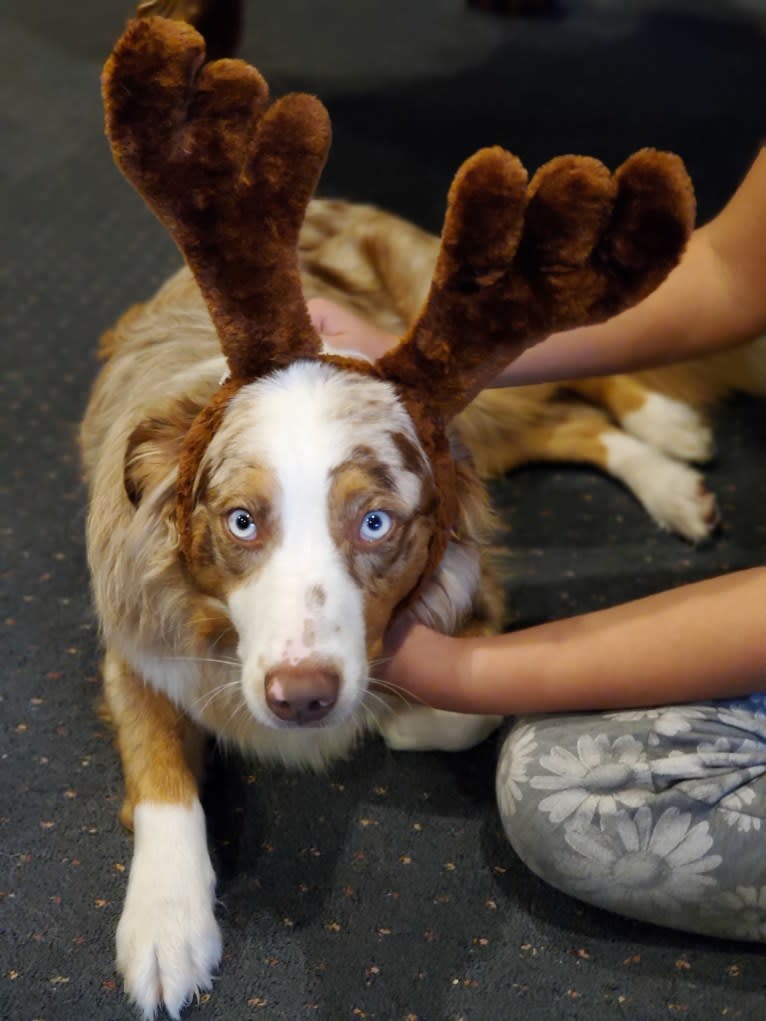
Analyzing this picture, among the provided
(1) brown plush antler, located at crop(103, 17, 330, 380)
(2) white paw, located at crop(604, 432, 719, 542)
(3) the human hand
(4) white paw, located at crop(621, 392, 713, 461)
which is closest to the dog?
(1) brown plush antler, located at crop(103, 17, 330, 380)

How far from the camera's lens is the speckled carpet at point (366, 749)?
1.25 metres

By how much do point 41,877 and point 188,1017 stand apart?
28 centimetres

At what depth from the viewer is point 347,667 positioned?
1.12 metres

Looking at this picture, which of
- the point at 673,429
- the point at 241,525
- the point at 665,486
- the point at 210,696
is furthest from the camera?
the point at 673,429

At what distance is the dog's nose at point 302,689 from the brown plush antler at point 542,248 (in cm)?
36

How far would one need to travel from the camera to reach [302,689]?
1.08m

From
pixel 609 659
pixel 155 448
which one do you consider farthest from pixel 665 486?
pixel 155 448

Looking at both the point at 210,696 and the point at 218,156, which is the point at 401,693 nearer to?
the point at 210,696

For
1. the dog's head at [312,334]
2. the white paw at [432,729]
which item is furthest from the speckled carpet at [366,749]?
the dog's head at [312,334]

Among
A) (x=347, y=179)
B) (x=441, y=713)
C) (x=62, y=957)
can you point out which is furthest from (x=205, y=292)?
(x=347, y=179)

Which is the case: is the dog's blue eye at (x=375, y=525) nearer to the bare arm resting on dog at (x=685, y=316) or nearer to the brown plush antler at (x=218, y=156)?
the brown plush antler at (x=218, y=156)

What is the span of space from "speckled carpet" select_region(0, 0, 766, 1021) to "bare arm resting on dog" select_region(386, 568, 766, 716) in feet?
0.74

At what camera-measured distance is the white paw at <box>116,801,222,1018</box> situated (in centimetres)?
120

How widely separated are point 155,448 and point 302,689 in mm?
370
